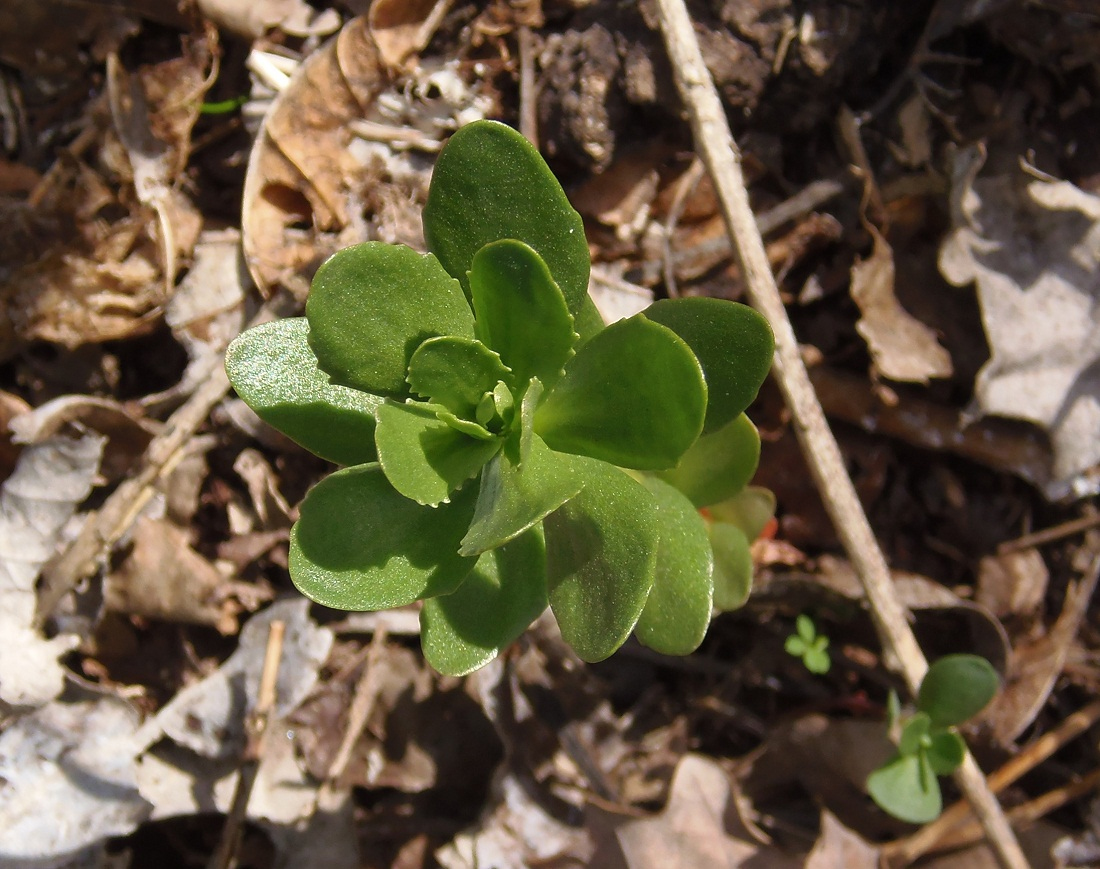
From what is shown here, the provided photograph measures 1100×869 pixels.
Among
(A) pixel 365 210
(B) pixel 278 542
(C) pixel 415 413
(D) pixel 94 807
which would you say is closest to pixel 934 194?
(A) pixel 365 210

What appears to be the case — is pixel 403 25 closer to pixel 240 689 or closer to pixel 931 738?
pixel 240 689

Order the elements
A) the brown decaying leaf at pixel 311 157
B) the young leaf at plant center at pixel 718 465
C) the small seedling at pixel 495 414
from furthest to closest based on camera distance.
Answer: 1. the brown decaying leaf at pixel 311 157
2. the young leaf at plant center at pixel 718 465
3. the small seedling at pixel 495 414

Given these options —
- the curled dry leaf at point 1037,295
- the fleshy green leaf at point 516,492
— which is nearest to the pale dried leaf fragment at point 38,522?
the fleshy green leaf at point 516,492

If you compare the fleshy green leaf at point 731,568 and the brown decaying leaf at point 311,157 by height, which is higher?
the brown decaying leaf at point 311,157

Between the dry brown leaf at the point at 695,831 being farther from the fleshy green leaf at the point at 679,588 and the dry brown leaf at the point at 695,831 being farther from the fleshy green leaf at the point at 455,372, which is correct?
the fleshy green leaf at the point at 455,372

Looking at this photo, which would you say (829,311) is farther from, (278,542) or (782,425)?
(278,542)

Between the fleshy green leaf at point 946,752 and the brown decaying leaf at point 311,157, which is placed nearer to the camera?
the fleshy green leaf at point 946,752

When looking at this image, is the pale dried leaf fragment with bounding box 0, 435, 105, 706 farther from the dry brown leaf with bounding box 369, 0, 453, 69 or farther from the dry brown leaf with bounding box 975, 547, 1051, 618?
the dry brown leaf with bounding box 975, 547, 1051, 618

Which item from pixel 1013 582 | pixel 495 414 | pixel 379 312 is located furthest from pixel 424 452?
pixel 1013 582

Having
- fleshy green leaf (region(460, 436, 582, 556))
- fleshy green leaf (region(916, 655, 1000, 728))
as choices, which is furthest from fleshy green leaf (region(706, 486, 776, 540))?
fleshy green leaf (region(460, 436, 582, 556))
